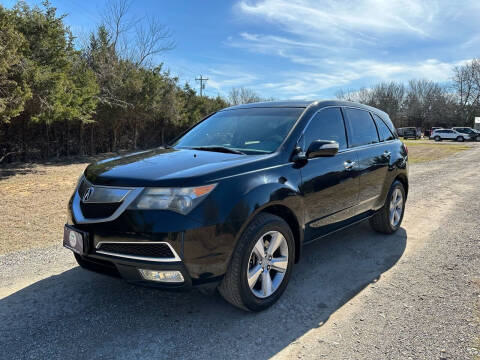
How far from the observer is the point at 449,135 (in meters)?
44.5

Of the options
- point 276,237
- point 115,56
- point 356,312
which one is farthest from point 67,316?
point 115,56

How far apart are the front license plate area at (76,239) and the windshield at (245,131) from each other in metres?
1.49

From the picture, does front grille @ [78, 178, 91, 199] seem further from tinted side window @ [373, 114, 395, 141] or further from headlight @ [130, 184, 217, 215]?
tinted side window @ [373, 114, 395, 141]

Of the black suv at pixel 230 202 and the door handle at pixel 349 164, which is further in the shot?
the door handle at pixel 349 164

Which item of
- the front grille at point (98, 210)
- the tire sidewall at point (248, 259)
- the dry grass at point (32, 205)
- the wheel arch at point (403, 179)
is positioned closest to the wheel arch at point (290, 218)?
the tire sidewall at point (248, 259)

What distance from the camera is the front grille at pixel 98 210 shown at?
2674 mm

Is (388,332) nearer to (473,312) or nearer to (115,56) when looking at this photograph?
(473,312)

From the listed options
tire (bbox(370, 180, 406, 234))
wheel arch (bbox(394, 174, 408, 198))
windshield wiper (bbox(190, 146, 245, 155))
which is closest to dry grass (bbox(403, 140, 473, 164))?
wheel arch (bbox(394, 174, 408, 198))

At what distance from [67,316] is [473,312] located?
3.45 m

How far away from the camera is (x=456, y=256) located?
439cm

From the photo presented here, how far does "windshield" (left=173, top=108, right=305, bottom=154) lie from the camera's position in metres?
3.51

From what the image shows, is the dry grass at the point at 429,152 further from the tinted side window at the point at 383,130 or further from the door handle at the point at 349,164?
the door handle at the point at 349,164

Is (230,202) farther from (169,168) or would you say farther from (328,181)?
(328,181)

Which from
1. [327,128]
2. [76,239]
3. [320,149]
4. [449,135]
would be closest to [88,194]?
[76,239]
